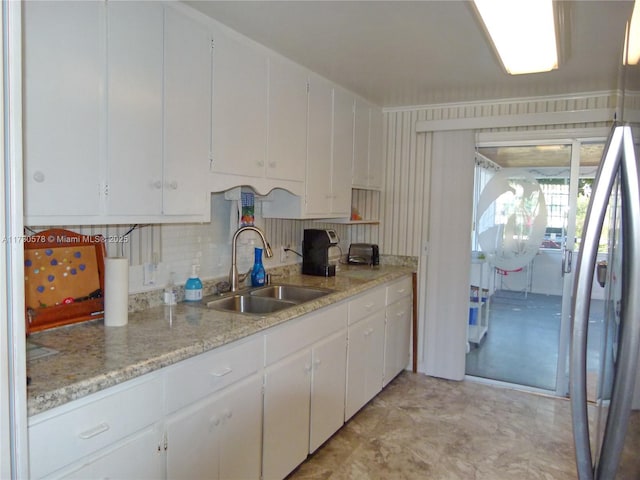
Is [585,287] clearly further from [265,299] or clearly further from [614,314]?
[265,299]

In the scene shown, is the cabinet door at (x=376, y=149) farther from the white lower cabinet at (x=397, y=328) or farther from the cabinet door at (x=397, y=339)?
the cabinet door at (x=397, y=339)

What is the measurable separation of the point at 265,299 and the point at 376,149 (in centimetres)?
191

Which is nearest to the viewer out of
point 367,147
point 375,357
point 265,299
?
point 265,299

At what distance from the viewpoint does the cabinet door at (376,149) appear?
12.7ft

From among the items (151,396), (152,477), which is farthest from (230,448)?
(151,396)

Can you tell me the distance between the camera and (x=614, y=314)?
3.29ft

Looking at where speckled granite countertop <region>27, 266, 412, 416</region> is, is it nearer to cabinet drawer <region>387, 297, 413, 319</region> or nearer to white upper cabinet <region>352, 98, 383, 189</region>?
cabinet drawer <region>387, 297, 413, 319</region>

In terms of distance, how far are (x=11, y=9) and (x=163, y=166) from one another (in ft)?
3.34

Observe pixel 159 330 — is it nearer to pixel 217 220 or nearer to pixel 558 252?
pixel 217 220

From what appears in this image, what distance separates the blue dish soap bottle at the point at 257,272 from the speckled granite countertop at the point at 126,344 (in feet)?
1.85

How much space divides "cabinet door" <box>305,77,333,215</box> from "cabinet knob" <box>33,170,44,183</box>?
66.8 inches

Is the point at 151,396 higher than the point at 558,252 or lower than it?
lower

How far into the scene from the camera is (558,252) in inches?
141

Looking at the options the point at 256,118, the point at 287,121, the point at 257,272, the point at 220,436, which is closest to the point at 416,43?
the point at 287,121
